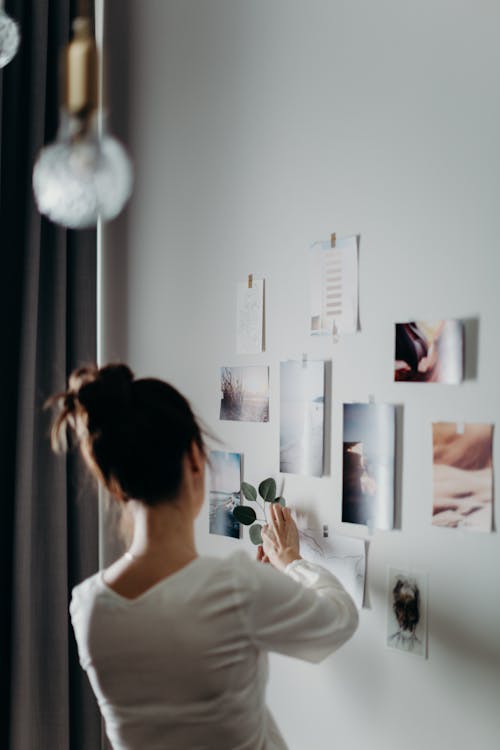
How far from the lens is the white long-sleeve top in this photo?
3.71 ft

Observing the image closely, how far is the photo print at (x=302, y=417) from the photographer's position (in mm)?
1646

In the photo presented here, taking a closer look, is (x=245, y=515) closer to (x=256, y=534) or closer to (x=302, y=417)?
(x=256, y=534)

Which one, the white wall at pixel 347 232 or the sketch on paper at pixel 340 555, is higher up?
the white wall at pixel 347 232

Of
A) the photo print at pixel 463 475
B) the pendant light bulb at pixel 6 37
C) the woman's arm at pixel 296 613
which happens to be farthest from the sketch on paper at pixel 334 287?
the pendant light bulb at pixel 6 37

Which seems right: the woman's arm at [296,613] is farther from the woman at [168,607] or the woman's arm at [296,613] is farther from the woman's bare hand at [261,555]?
the woman's bare hand at [261,555]

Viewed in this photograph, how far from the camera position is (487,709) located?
53.9 inches

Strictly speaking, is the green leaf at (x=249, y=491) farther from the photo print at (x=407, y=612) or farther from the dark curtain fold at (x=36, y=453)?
the dark curtain fold at (x=36, y=453)

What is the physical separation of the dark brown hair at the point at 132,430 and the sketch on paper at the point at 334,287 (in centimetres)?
51

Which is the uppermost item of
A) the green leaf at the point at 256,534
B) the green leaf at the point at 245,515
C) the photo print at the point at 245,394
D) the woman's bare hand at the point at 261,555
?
the photo print at the point at 245,394

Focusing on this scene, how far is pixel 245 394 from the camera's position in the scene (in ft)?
5.96

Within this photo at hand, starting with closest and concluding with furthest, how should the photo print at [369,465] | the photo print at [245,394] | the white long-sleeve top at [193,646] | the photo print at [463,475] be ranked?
the white long-sleeve top at [193,646] → the photo print at [463,475] → the photo print at [369,465] → the photo print at [245,394]

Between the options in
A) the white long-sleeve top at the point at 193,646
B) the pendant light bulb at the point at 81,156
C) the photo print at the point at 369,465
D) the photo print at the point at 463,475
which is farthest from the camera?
the photo print at the point at 369,465

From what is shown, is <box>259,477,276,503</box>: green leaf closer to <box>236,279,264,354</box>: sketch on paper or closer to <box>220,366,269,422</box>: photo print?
<box>220,366,269,422</box>: photo print

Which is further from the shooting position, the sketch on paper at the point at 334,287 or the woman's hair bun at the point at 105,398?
the sketch on paper at the point at 334,287
